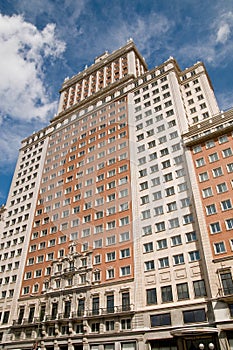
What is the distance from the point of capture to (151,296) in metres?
37.7

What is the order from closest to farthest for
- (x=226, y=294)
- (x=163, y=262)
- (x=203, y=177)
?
(x=226, y=294)
(x=163, y=262)
(x=203, y=177)

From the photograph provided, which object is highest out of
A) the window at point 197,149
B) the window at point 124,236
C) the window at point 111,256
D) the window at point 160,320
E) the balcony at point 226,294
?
the window at point 197,149

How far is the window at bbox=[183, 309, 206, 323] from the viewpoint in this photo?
32.5 meters

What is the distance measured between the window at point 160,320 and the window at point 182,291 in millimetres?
2651

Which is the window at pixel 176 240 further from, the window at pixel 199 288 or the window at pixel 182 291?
the window at pixel 199 288

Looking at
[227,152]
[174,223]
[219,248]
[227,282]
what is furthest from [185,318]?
[227,152]

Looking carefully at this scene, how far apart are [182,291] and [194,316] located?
3253 millimetres

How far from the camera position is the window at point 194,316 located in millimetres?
32500

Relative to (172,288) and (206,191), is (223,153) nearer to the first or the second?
(206,191)

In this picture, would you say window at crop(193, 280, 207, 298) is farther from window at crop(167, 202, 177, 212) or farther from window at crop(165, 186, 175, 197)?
window at crop(165, 186, 175, 197)

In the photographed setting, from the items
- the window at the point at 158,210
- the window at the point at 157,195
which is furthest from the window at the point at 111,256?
the window at the point at 157,195

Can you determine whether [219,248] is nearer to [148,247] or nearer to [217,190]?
[217,190]

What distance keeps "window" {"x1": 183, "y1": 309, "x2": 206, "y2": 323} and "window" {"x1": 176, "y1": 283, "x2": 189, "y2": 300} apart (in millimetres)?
1875

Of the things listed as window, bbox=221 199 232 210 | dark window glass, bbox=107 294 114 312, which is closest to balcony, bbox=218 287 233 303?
window, bbox=221 199 232 210
